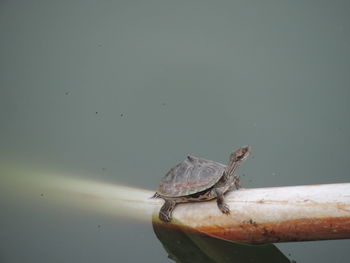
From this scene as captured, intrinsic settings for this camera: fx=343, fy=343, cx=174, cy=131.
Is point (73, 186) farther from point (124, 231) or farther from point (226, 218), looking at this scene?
point (226, 218)

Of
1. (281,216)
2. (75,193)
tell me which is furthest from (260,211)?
(75,193)

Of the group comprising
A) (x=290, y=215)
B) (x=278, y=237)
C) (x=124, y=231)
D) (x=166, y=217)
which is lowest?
(x=124, y=231)

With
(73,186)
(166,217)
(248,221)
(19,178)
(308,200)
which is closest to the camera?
(308,200)

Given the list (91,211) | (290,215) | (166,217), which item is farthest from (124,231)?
(290,215)

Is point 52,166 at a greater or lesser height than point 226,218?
lesser

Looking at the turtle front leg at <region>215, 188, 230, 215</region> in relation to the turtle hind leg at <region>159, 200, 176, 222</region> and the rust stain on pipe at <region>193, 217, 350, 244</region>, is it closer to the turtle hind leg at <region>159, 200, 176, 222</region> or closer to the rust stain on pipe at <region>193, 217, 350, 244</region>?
the rust stain on pipe at <region>193, 217, 350, 244</region>

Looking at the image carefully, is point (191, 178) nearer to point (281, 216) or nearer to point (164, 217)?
point (164, 217)

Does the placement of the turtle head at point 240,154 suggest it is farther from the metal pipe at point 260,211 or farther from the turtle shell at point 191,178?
the metal pipe at point 260,211

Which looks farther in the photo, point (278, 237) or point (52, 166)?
point (52, 166)
